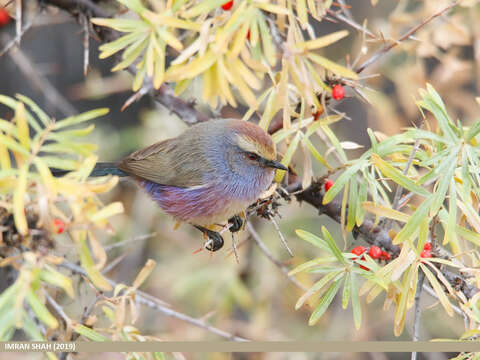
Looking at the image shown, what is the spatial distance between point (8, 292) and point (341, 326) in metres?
2.95

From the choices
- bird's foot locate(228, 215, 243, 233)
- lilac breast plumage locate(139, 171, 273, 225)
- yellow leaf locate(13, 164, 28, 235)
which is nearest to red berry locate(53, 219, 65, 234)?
yellow leaf locate(13, 164, 28, 235)

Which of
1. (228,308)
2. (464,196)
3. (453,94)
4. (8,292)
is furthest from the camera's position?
(453,94)

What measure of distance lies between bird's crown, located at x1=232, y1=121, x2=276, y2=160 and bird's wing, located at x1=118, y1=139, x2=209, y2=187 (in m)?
0.31

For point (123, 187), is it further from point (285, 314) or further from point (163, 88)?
point (163, 88)

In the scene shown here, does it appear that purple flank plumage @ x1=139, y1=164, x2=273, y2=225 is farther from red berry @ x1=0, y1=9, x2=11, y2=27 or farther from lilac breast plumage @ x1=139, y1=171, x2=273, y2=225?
red berry @ x1=0, y1=9, x2=11, y2=27

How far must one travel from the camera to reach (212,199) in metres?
2.91

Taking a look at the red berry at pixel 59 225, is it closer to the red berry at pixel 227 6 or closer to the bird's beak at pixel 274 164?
the red berry at pixel 227 6

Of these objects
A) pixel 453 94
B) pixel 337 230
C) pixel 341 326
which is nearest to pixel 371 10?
pixel 453 94

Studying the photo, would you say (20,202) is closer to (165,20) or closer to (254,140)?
(165,20)

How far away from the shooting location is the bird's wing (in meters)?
3.01

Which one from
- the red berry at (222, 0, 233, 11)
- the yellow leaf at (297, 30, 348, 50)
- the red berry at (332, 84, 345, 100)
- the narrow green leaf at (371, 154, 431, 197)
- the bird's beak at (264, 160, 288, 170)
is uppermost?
the yellow leaf at (297, 30, 348, 50)

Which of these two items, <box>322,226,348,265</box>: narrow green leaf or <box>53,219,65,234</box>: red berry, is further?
<box>322,226,348,265</box>: narrow green leaf

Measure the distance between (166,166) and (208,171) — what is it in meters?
0.26

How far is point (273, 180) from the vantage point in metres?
2.95
